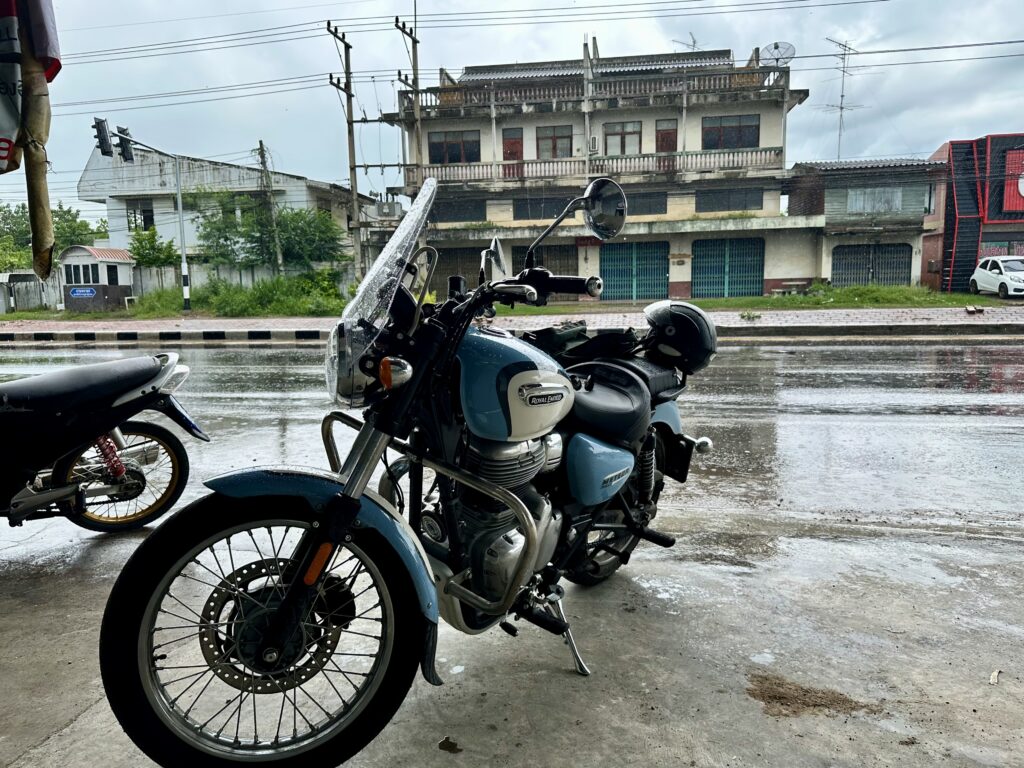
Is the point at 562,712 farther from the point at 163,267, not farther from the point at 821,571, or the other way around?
the point at 163,267

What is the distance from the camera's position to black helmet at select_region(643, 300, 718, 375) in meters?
3.48

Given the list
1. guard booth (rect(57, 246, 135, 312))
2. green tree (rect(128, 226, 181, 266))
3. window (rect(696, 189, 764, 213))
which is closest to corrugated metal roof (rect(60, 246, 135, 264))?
guard booth (rect(57, 246, 135, 312))

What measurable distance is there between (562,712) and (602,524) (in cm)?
75

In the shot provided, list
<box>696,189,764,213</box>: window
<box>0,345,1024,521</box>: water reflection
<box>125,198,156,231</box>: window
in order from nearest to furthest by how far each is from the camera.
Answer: <box>0,345,1024,521</box>: water reflection, <box>696,189,764,213</box>: window, <box>125,198,156,231</box>: window

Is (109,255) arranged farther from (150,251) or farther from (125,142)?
(125,142)

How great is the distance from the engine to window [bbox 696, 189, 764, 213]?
30998 mm

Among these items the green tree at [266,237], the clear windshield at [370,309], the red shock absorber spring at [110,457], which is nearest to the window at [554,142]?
the green tree at [266,237]

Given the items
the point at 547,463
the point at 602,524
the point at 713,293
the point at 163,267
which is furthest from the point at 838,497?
the point at 163,267

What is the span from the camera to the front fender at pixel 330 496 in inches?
80.0

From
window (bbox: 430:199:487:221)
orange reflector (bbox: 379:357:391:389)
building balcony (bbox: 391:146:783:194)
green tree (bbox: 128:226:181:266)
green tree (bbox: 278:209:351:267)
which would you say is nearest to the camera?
orange reflector (bbox: 379:357:391:389)

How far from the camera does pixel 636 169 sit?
3156cm

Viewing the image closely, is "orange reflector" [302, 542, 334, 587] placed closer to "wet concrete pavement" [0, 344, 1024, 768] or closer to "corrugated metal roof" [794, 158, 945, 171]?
"wet concrete pavement" [0, 344, 1024, 768]

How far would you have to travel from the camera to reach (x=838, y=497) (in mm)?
4738

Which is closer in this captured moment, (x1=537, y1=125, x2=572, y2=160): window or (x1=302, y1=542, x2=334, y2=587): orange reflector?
(x1=302, y1=542, x2=334, y2=587): orange reflector
